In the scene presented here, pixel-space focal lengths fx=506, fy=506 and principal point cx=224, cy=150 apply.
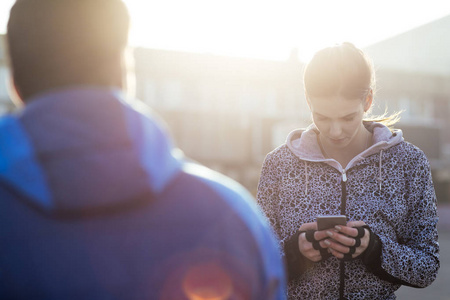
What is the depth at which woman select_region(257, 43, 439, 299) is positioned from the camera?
6.73 ft

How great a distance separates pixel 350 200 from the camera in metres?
2.15

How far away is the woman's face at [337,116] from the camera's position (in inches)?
85.1

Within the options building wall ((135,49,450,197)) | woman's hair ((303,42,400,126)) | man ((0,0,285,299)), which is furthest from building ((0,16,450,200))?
man ((0,0,285,299))

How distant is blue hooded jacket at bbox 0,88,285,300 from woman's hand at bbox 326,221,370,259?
1096 millimetres

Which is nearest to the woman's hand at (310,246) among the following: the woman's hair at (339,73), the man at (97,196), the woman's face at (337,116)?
the woman's face at (337,116)

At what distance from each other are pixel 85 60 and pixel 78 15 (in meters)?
0.09

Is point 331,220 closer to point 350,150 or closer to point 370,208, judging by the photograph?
point 370,208

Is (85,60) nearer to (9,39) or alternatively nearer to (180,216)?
(9,39)

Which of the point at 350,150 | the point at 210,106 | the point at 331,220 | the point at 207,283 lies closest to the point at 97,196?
the point at 207,283

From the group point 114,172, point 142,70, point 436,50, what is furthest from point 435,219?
point 436,50

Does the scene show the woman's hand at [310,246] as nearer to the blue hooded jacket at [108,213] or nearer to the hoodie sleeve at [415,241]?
the hoodie sleeve at [415,241]

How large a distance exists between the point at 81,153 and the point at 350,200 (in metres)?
→ 1.53

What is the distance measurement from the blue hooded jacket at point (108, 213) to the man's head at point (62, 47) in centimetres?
5

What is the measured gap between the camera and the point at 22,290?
2.89 feet
